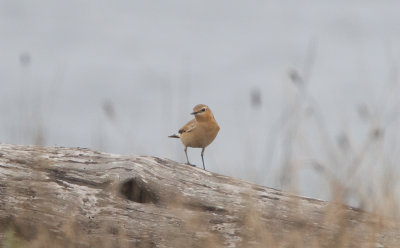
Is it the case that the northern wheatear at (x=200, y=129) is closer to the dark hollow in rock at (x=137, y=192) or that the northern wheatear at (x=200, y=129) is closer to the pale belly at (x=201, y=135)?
the pale belly at (x=201, y=135)

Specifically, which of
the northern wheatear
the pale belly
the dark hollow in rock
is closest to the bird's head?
the northern wheatear

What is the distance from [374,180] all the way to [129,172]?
178cm

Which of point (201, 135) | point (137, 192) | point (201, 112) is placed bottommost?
point (137, 192)

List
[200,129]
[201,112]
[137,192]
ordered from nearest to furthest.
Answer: [137,192] → [200,129] → [201,112]

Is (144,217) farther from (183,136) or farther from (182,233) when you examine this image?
(183,136)

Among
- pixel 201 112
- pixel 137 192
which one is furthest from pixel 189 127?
pixel 137 192

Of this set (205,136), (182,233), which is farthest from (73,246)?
(205,136)

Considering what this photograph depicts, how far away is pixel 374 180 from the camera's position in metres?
4.77

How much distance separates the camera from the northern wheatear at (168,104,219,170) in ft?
27.3

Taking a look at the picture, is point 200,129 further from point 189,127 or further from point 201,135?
point 189,127

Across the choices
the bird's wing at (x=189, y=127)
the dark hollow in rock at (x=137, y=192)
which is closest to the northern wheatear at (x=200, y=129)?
the bird's wing at (x=189, y=127)

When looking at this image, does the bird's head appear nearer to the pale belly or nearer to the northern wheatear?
the northern wheatear

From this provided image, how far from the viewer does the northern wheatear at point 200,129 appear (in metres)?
8.32

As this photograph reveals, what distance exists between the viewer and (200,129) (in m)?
8.29
